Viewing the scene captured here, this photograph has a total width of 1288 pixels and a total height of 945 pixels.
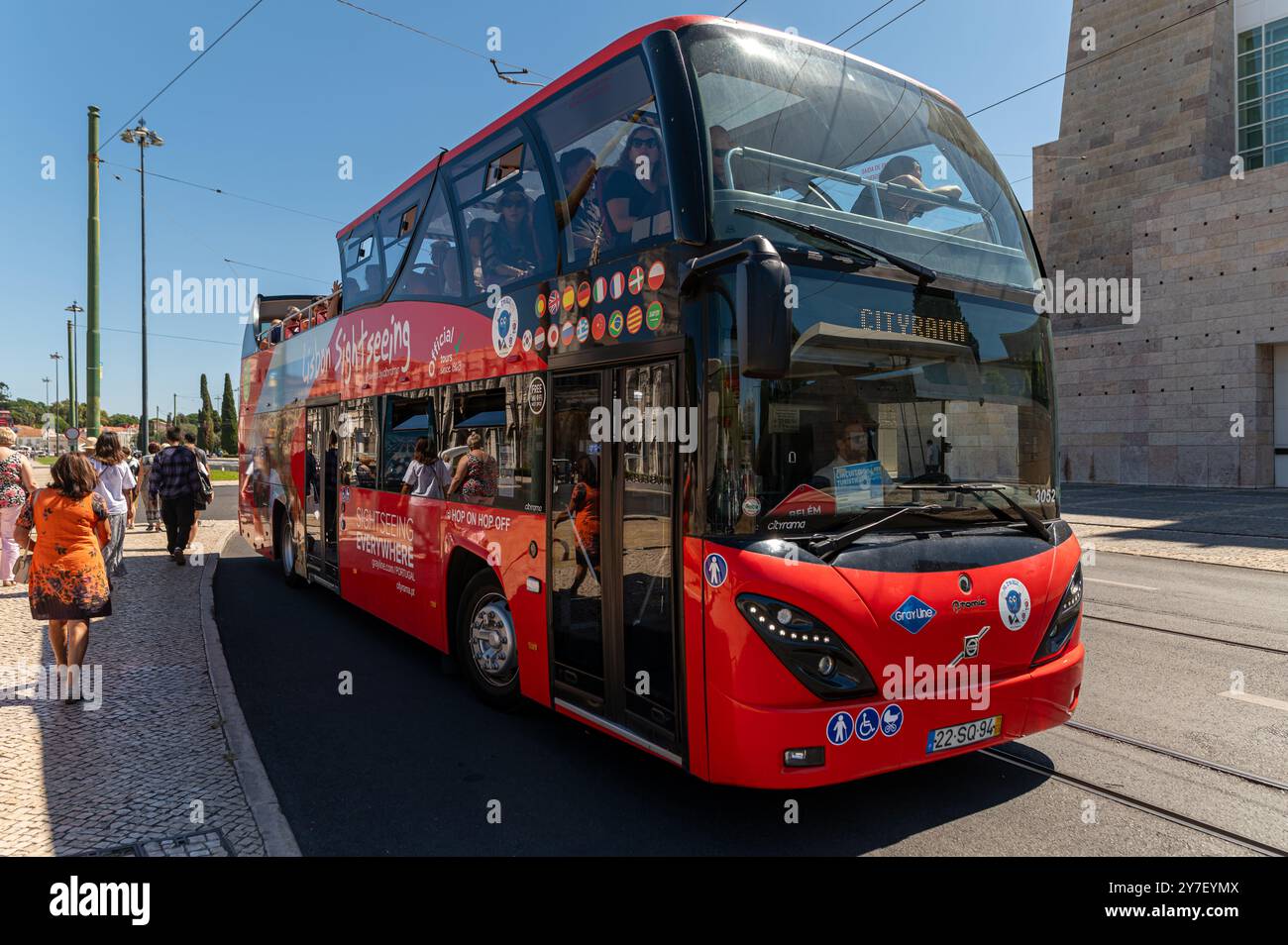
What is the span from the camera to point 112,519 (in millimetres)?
10633

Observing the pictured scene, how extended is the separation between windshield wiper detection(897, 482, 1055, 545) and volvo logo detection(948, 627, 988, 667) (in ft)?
2.21

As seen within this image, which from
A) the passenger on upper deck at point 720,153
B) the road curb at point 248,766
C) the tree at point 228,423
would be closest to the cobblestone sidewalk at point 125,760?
the road curb at point 248,766

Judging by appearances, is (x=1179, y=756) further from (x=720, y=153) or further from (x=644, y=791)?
(x=720, y=153)

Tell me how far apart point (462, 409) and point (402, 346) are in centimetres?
157

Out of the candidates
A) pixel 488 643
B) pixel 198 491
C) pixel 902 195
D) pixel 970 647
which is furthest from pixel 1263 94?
pixel 488 643

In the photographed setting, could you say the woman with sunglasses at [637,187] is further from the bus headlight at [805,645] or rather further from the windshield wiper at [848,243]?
the bus headlight at [805,645]

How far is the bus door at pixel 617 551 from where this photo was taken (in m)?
4.12

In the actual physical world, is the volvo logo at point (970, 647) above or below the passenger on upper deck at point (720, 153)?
below

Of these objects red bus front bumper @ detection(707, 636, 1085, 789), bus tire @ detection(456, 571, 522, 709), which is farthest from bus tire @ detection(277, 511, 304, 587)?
red bus front bumper @ detection(707, 636, 1085, 789)

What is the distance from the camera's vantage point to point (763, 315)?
3418 mm

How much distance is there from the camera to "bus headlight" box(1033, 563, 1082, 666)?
4262 mm

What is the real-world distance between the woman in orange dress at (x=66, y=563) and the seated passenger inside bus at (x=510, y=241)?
324 cm

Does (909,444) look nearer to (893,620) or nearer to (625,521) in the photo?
(893,620)
